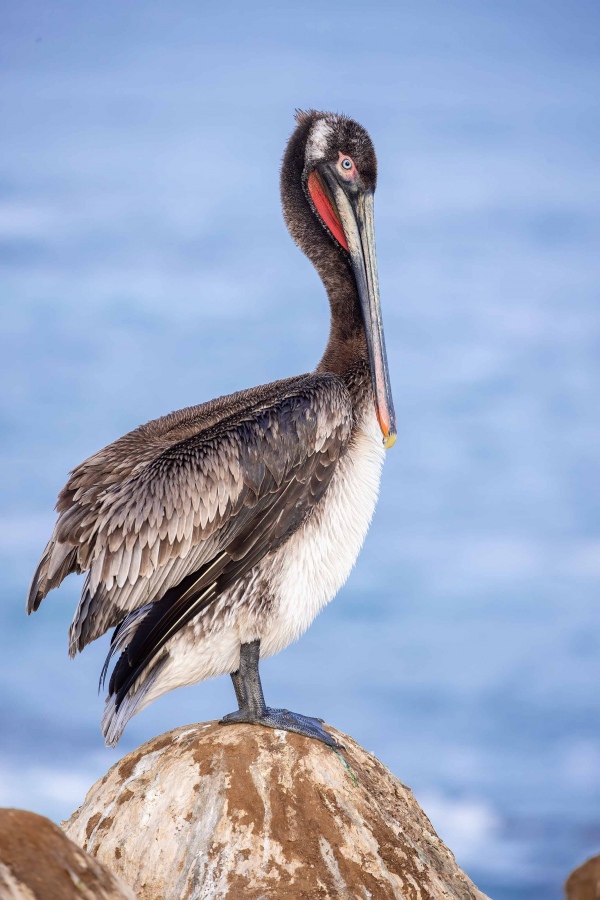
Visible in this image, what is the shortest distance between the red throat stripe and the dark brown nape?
0.16 ft

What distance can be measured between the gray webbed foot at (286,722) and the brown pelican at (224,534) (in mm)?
13

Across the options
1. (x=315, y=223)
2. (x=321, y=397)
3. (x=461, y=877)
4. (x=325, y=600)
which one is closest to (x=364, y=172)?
(x=315, y=223)

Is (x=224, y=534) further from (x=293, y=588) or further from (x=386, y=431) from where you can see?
(x=386, y=431)

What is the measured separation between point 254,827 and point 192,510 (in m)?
1.93

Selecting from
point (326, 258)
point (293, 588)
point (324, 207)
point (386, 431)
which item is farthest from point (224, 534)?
point (324, 207)

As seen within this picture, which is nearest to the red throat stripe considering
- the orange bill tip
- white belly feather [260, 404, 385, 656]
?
the orange bill tip

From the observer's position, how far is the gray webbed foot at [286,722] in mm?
7004

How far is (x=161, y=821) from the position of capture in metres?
6.64

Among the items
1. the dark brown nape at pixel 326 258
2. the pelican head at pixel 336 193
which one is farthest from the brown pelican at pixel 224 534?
the pelican head at pixel 336 193

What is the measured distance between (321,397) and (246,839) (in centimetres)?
279

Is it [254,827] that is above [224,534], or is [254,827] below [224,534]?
below

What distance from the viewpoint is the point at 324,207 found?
834 cm

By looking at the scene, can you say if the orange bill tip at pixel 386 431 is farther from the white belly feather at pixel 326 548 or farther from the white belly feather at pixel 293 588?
the white belly feather at pixel 293 588

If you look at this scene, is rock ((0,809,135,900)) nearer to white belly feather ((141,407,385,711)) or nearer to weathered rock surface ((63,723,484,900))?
weathered rock surface ((63,723,484,900))
